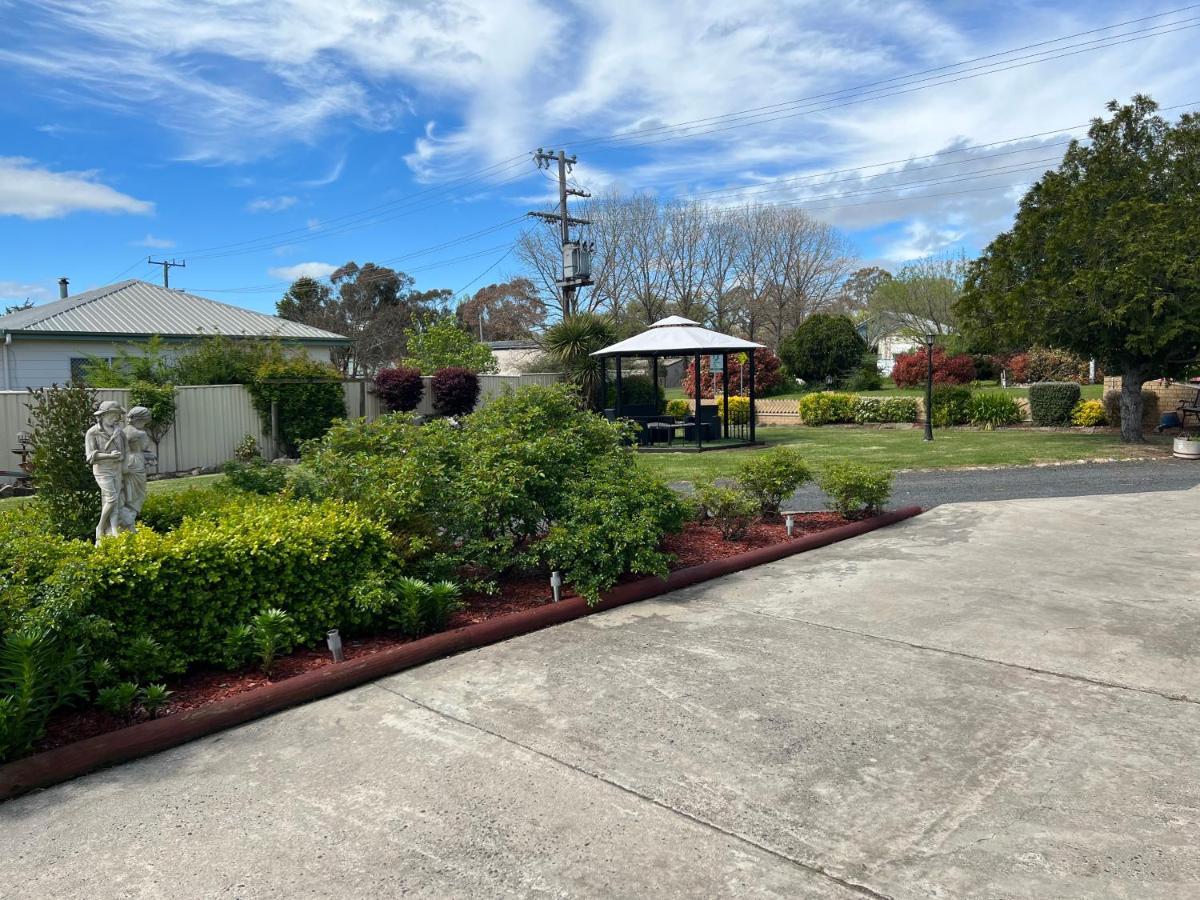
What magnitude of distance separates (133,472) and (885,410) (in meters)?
20.1

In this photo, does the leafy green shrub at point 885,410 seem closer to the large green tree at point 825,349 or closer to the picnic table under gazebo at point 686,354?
the picnic table under gazebo at point 686,354

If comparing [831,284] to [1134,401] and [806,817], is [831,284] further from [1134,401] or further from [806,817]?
[806,817]

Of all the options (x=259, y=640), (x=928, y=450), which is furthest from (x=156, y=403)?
(x=928, y=450)

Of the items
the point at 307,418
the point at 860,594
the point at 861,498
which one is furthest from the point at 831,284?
the point at 860,594

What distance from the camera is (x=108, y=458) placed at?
545 centimetres

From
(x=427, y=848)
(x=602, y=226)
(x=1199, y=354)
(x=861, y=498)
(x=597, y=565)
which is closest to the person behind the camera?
(x=427, y=848)

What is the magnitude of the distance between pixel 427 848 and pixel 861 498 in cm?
686

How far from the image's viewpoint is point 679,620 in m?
5.55

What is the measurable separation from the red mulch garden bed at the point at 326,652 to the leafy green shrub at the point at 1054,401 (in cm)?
1462

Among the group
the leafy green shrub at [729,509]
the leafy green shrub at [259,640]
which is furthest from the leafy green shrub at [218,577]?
the leafy green shrub at [729,509]

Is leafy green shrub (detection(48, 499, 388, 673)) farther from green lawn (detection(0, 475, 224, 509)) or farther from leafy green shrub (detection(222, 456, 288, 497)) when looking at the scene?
green lawn (detection(0, 475, 224, 509))

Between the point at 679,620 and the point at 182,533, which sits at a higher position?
the point at 182,533

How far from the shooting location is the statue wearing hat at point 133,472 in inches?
219

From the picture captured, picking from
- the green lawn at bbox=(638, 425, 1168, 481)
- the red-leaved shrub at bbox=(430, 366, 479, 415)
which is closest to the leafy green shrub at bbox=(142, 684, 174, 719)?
the green lawn at bbox=(638, 425, 1168, 481)
